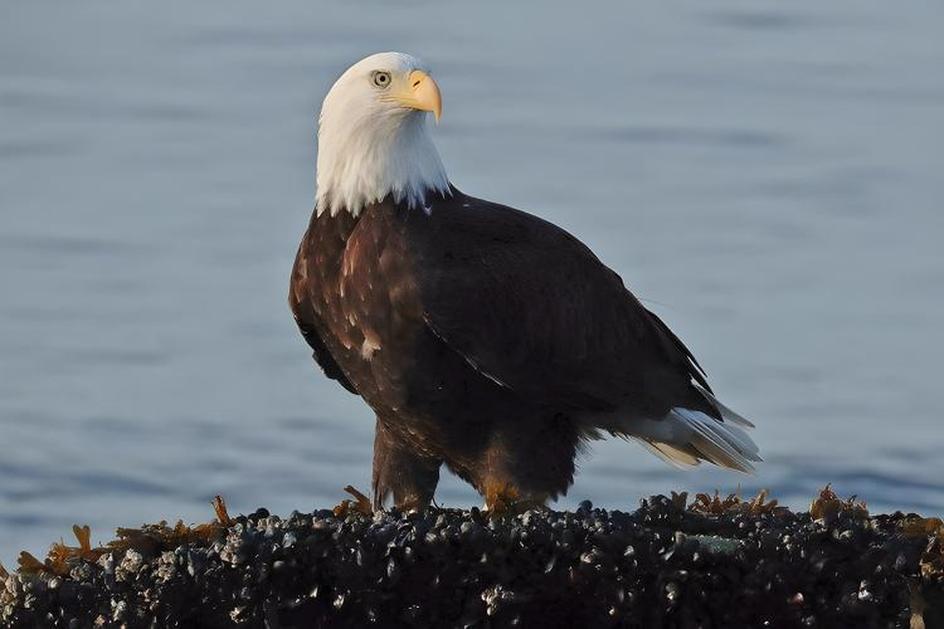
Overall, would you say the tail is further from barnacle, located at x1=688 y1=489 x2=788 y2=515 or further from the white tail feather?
barnacle, located at x1=688 y1=489 x2=788 y2=515

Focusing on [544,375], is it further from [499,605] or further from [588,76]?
[588,76]

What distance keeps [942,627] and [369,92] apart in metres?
3.10

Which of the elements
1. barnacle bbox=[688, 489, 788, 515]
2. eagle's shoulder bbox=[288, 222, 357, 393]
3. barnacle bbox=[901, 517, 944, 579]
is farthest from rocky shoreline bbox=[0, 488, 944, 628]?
eagle's shoulder bbox=[288, 222, 357, 393]

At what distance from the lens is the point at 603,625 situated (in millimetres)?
5906

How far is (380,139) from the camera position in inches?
329

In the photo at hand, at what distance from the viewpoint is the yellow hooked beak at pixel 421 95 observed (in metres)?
8.11

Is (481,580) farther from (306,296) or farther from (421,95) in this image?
(421,95)

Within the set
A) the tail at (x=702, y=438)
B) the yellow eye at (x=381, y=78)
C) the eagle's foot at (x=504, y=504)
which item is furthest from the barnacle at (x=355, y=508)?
the tail at (x=702, y=438)

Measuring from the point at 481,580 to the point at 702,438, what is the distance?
290cm

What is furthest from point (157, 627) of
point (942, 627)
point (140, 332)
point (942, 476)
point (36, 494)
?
point (140, 332)

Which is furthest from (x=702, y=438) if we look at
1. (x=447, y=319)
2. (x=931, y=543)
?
(x=931, y=543)

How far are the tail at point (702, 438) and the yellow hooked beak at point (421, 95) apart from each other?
4.28 feet

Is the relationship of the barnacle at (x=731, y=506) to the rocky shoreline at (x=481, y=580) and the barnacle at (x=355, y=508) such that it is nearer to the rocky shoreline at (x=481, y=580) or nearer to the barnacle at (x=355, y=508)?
the rocky shoreline at (x=481, y=580)

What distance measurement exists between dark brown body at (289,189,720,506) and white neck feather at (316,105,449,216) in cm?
6
